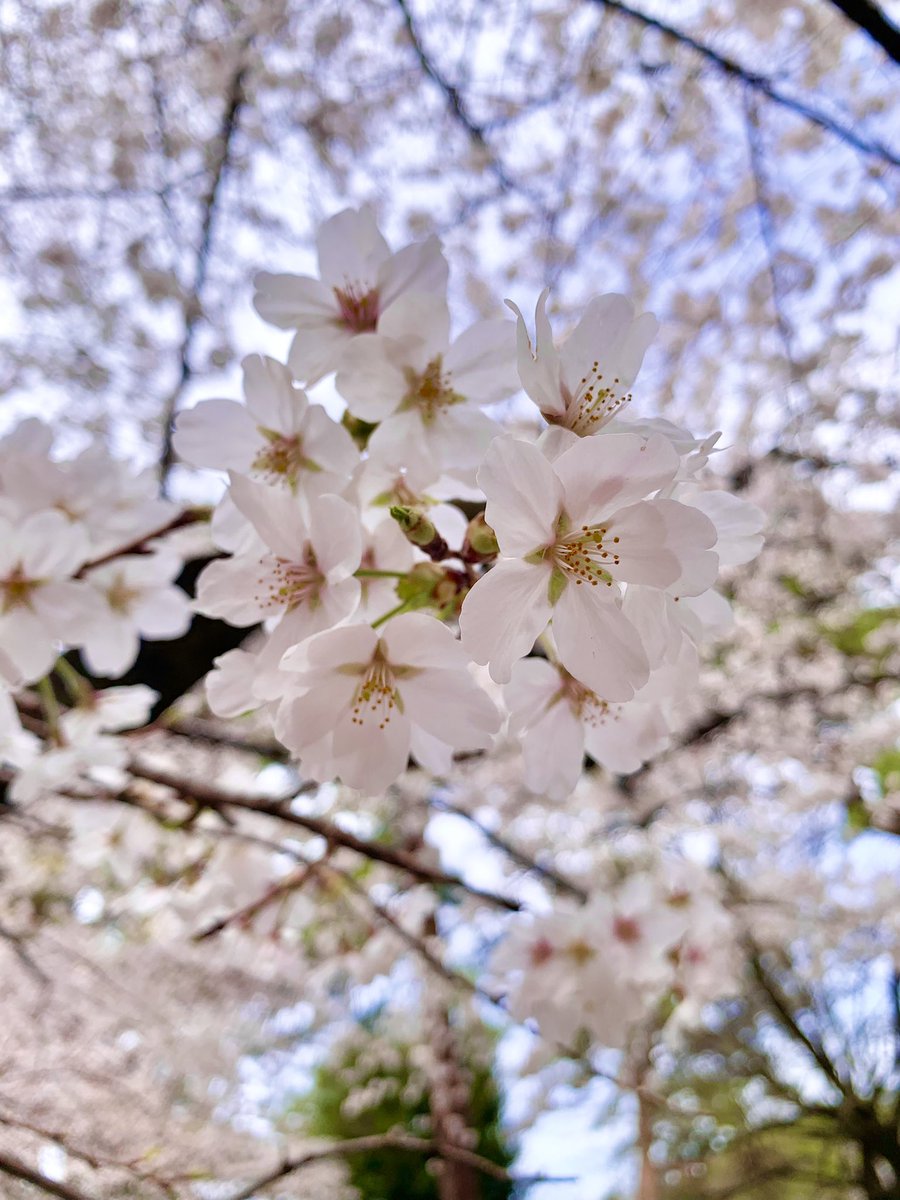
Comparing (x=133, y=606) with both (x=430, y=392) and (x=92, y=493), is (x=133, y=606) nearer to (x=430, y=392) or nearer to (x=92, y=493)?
(x=92, y=493)

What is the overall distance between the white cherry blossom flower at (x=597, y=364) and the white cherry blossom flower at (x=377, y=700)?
0.15 meters

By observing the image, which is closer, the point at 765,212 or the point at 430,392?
the point at 430,392

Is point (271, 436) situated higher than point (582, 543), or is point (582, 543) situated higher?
point (271, 436)

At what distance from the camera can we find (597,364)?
44cm

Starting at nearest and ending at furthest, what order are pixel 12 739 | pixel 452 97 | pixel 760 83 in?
pixel 12 739 < pixel 760 83 < pixel 452 97

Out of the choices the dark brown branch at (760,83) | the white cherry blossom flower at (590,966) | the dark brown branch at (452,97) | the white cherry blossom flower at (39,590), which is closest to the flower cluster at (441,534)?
the white cherry blossom flower at (39,590)

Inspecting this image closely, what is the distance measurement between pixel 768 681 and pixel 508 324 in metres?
3.35

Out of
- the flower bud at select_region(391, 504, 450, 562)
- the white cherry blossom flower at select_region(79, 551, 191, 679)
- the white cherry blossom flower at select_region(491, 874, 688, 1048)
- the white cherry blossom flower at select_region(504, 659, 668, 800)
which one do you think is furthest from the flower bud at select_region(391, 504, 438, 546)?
the white cherry blossom flower at select_region(491, 874, 688, 1048)

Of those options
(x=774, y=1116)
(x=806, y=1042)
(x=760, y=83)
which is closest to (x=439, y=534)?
(x=760, y=83)

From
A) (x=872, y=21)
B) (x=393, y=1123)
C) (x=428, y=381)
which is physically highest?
(x=872, y=21)

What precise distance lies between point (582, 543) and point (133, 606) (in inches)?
24.3

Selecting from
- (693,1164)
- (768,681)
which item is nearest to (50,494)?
(693,1164)

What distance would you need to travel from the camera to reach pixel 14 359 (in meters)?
3.19

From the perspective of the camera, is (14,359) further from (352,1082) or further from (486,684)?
(352,1082)
